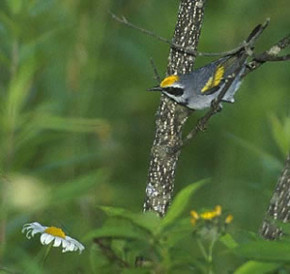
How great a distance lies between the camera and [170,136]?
3.27 meters

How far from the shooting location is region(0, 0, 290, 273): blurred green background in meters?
3.88

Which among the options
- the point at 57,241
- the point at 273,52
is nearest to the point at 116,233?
the point at 57,241

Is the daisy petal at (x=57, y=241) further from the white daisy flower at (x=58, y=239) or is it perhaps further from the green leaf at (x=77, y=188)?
the green leaf at (x=77, y=188)

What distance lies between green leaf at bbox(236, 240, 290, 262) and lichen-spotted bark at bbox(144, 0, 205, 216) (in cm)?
105

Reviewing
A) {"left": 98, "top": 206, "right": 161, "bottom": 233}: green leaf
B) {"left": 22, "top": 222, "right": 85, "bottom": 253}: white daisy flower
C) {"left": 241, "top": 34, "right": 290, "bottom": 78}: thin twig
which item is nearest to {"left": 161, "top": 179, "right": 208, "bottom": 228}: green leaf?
{"left": 98, "top": 206, "right": 161, "bottom": 233}: green leaf

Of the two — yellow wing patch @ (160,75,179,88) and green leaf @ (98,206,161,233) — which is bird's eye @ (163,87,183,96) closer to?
yellow wing patch @ (160,75,179,88)

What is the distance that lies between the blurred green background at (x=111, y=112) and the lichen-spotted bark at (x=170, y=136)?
0.39m

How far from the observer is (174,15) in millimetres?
5773

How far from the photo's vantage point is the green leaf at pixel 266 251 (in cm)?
215

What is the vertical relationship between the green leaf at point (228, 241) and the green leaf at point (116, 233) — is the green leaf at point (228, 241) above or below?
above

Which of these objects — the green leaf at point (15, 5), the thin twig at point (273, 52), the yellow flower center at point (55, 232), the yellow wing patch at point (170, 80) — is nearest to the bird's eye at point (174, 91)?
the yellow wing patch at point (170, 80)

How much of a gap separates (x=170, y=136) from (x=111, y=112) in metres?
2.28

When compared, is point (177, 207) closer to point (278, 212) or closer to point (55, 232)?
point (55, 232)

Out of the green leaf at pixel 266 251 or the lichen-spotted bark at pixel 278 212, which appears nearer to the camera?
the green leaf at pixel 266 251
